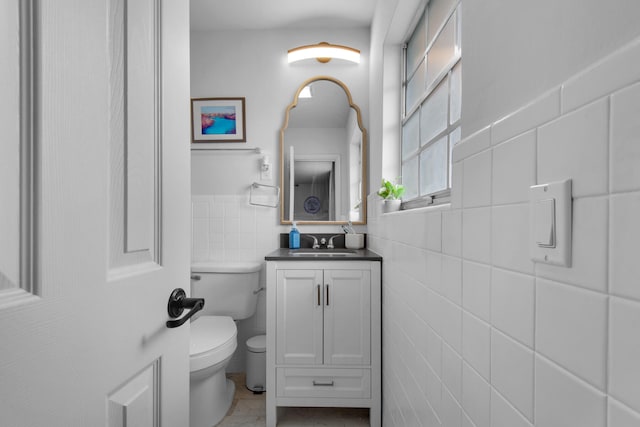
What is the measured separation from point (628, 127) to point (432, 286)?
0.72 m

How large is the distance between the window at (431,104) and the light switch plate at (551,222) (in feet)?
2.55

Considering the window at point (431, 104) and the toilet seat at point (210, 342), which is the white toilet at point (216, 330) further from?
the window at point (431, 104)

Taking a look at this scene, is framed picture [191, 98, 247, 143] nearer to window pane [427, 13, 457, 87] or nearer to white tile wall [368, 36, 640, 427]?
window pane [427, 13, 457, 87]

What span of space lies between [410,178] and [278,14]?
151 centimetres

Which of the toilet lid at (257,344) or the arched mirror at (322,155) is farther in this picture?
the arched mirror at (322,155)

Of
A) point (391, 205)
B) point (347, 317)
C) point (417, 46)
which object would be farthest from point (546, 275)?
point (417, 46)

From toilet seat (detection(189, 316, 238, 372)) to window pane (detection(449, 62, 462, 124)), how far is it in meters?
1.53

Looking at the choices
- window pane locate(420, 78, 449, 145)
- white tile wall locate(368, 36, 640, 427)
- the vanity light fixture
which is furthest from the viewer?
the vanity light fixture

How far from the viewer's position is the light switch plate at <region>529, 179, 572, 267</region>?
0.44 m

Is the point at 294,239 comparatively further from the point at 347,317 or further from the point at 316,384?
the point at 316,384

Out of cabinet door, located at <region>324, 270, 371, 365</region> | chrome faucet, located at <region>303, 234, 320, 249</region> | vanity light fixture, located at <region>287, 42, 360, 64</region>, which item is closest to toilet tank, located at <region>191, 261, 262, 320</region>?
chrome faucet, located at <region>303, 234, 320, 249</region>

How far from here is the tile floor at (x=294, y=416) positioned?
1.87 metres

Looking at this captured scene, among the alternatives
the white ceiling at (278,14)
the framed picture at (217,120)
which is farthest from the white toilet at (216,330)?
the white ceiling at (278,14)

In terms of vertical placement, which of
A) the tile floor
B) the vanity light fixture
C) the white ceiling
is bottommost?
the tile floor
